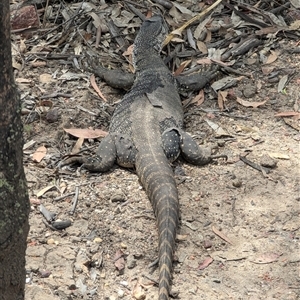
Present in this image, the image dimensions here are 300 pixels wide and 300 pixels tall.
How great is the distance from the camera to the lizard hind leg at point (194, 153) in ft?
18.4

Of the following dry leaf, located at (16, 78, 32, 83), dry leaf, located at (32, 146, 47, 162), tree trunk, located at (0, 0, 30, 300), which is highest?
tree trunk, located at (0, 0, 30, 300)

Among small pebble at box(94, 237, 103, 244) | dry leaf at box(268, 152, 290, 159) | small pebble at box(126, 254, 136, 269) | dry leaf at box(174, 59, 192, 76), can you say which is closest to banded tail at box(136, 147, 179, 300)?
small pebble at box(126, 254, 136, 269)

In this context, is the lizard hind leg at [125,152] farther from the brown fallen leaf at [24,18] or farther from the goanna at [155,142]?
the brown fallen leaf at [24,18]

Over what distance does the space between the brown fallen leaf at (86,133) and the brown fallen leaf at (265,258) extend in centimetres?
215

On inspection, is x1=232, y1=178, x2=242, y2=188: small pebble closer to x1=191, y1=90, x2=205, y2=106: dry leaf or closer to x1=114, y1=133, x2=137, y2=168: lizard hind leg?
x1=114, y1=133, x2=137, y2=168: lizard hind leg

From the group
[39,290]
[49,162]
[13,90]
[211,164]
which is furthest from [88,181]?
[13,90]

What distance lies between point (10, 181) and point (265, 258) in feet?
7.98

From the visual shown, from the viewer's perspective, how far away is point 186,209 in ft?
16.3

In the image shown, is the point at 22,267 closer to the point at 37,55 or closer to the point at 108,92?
the point at 108,92

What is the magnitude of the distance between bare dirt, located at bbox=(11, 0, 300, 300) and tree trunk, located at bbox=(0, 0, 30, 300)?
125 centimetres

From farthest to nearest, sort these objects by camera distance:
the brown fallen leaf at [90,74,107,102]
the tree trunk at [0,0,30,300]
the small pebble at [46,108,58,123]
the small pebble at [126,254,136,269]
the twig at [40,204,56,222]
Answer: the brown fallen leaf at [90,74,107,102] → the small pebble at [46,108,58,123] → the twig at [40,204,56,222] → the small pebble at [126,254,136,269] → the tree trunk at [0,0,30,300]

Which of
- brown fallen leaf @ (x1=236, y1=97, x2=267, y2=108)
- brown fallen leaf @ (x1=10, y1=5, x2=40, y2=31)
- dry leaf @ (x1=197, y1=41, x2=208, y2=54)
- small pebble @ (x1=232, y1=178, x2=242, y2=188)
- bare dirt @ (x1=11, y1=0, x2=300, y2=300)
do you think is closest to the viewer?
bare dirt @ (x1=11, y1=0, x2=300, y2=300)

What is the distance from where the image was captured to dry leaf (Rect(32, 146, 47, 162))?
555 centimetres

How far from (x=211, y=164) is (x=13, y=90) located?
3.39 m
